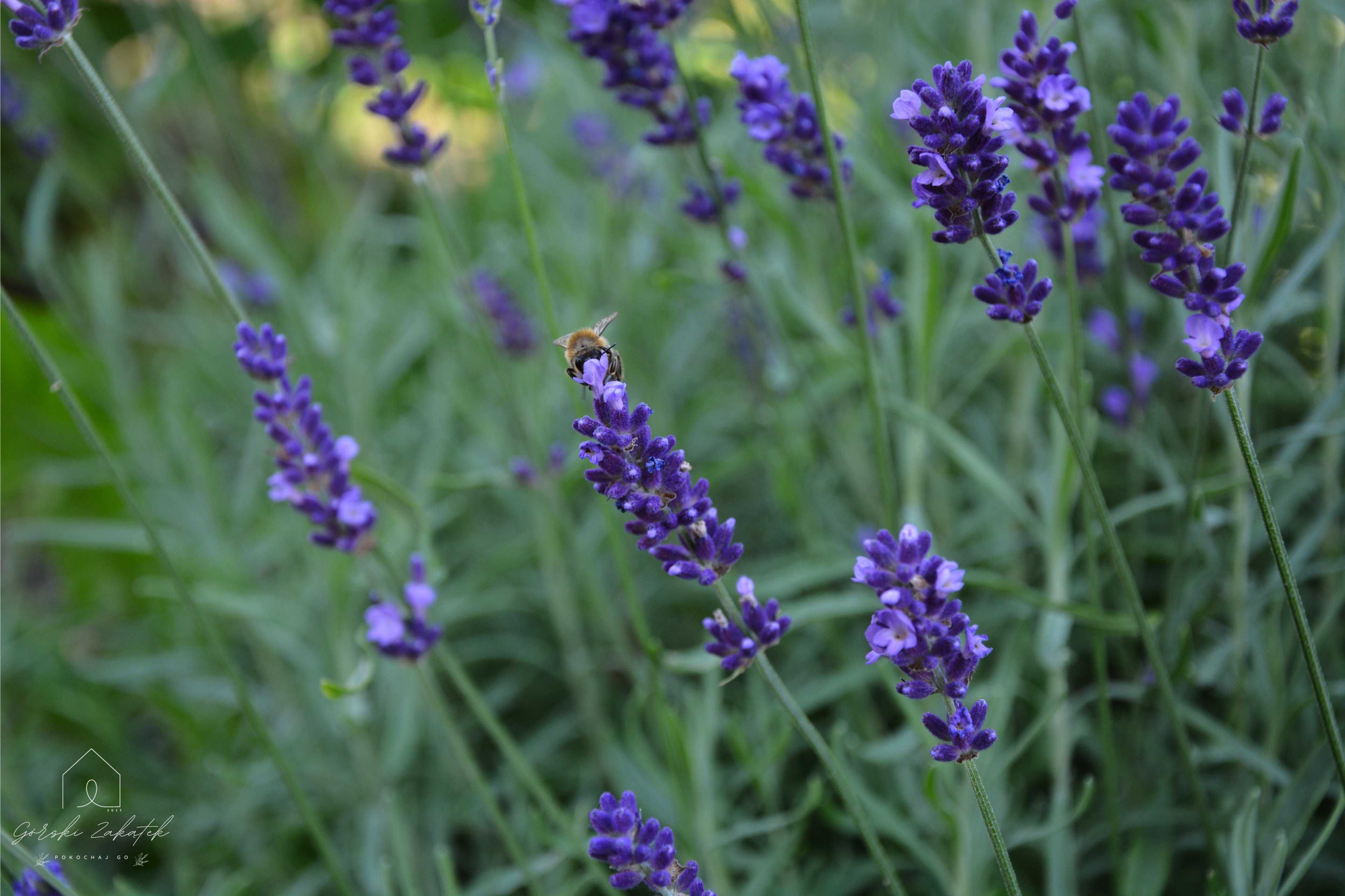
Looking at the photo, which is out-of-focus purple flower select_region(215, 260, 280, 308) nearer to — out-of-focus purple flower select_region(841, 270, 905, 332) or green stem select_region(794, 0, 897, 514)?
out-of-focus purple flower select_region(841, 270, 905, 332)

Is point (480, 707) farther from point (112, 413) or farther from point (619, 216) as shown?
point (112, 413)

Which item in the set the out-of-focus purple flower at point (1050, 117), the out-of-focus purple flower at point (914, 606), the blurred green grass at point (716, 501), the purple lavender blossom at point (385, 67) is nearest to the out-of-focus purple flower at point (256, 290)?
the blurred green grass at point (716, 501)

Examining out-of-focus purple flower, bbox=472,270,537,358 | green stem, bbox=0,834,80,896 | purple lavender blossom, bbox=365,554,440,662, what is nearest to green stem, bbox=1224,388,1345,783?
purple lavender blossom, bbox=365,554,440,662

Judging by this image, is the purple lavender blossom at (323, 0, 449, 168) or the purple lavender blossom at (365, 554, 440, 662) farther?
the purple lavender blossom at (323, 0, 449, 168)

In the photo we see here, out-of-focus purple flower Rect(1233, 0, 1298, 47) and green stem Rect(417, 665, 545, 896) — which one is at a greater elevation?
out-of-focus purple flower Rect(1233, 0, 1298, 47)

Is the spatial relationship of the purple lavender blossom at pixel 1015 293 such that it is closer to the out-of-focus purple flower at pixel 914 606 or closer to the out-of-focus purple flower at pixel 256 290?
the out-of-focus purple flower at pixel 914 606

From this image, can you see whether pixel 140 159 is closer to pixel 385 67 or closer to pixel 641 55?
pixel 385 67

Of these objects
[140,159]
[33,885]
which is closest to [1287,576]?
[140,159]
